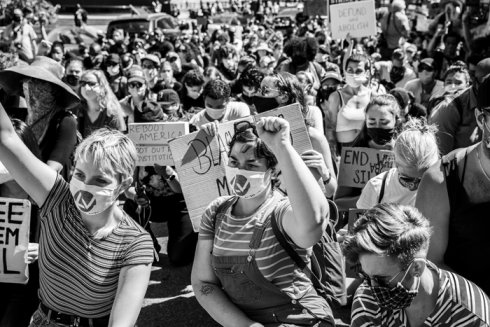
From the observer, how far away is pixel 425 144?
323cm

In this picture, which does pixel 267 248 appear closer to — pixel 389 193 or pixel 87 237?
pixel 87 237

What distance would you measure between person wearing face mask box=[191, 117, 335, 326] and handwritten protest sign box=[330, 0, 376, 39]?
586cm

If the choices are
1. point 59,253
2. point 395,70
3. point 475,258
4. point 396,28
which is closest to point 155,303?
point 59,253

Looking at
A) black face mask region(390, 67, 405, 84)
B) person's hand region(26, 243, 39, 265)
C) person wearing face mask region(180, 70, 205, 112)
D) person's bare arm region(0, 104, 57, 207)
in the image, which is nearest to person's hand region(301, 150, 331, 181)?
person's bare arm region(0, 104, 57, 207)

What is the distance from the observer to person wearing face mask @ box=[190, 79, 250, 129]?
17.0 feet

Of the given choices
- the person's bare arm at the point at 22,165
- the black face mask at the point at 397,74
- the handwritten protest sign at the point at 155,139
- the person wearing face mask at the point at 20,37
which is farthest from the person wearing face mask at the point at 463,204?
the person wearing face mask at the point at 20,37

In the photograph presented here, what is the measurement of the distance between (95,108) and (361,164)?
2647 mm

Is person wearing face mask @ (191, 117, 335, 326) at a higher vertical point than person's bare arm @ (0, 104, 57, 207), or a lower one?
lower

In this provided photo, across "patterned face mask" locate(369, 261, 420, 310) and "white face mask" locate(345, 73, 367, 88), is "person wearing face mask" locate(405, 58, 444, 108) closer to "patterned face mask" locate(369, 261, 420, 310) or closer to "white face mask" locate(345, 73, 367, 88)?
"white face mask" locate(345, 73, 367, 88)

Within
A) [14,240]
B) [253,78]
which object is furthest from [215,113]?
[14,240]

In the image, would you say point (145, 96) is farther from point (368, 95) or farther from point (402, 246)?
point (402, 246)

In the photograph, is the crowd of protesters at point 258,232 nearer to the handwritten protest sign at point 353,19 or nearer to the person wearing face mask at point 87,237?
the person wearing face mask at point 87,237

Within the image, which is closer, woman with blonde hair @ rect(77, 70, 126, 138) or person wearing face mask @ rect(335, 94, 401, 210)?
person wearing face mask @ rect(335, 94, 401, 210)

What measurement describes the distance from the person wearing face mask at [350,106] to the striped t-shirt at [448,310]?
12.2 ft
